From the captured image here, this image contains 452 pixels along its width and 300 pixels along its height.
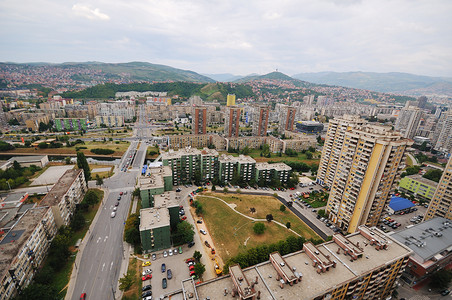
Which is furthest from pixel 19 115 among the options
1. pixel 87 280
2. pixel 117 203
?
pixel 87 280

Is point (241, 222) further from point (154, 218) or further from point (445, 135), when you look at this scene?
point (445, 135)

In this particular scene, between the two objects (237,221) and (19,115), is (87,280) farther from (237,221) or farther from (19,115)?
(19,115)

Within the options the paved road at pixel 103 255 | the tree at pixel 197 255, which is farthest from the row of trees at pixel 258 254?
the paved road at pixel 103 255

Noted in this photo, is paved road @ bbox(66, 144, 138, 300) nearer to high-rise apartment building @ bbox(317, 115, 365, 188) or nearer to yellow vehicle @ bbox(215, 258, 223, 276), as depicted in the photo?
yellow vehicle @ bbox(215, 258, 223, 276)

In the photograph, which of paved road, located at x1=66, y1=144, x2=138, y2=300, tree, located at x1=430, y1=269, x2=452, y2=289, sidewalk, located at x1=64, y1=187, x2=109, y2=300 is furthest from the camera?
tree, located at x1=430, y1=269, x2=452, y2=289

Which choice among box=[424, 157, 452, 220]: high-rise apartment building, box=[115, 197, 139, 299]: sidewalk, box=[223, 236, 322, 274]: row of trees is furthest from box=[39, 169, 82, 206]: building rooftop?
box=[424, 157, 452, 220]: high-rise apartment building

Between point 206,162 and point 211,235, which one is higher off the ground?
point 206,162

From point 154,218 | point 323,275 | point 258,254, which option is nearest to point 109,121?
point 154,218
